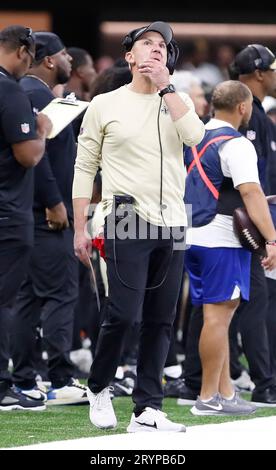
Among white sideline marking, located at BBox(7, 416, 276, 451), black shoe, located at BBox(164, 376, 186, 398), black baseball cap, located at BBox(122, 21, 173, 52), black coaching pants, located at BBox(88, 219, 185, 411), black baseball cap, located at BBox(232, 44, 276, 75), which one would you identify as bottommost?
black shoe, located at BBox(164, 376, 186, 398)

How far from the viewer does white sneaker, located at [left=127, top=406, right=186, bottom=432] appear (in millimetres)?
6840

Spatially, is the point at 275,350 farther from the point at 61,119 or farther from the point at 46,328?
the point at 61,119

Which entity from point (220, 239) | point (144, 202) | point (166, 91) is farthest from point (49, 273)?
point (166, 91)

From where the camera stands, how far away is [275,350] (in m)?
9.25

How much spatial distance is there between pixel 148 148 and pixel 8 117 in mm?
1182

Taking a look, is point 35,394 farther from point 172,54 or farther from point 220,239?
point 172,54

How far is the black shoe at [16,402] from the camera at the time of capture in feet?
26.6

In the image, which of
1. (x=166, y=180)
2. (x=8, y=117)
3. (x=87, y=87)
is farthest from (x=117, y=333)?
(x=87, y=87)

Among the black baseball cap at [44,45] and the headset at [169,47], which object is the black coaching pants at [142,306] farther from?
the black baseball cap at [44,45]

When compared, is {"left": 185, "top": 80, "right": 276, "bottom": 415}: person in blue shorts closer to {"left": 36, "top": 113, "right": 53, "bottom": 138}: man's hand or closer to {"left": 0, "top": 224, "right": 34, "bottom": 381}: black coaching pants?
{"left": 36, "top": 113, "right": 53, "bottom": 138}: man's hand

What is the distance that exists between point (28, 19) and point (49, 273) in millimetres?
10942

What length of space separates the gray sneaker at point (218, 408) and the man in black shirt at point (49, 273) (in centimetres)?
87

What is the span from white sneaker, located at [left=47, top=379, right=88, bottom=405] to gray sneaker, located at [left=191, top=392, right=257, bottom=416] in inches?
33.1

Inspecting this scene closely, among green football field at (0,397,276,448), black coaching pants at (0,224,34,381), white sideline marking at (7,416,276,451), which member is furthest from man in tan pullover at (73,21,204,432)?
black coaching pants at (0,224,34,381)
